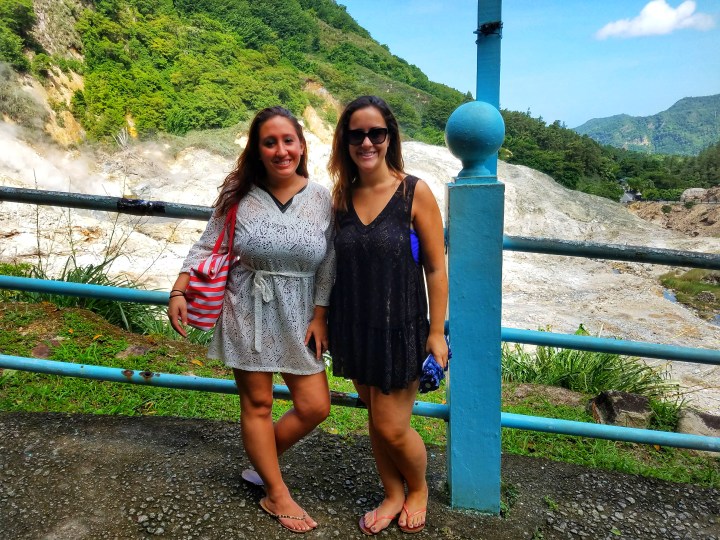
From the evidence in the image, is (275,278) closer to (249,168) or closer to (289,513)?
(249,168)

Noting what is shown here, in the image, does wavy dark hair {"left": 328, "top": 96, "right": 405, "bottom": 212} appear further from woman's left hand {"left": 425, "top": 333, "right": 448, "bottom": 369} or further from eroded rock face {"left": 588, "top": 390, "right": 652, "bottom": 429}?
eroded rock face {"left": 588, "top": 390, "right": 652, "bottom": 429}

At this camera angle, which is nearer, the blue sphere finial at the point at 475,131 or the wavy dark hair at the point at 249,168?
the blue sphere finial at the point at 475,131

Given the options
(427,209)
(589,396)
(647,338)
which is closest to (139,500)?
(427,209)

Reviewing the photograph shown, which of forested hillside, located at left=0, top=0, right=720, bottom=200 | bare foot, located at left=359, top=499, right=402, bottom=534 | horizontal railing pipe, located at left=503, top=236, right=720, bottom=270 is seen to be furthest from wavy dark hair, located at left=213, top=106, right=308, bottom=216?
forested hillside, located at left=0, top=0, right=720, bottom=200

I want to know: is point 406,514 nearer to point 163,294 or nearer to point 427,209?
point 427,209

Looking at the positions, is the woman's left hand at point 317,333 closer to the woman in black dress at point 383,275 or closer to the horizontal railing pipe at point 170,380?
the woman in black dress at point 383,275

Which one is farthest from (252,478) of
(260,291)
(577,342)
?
(577,342)

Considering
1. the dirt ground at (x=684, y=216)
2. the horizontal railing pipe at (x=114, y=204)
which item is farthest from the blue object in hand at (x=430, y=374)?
the dirt ground at (x=684, y=216)

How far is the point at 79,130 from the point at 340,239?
66.3ft

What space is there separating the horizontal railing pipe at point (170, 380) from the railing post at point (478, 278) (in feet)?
0.39

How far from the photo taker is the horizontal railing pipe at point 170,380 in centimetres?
178

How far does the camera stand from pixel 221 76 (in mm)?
24422

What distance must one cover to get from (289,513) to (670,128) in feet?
409

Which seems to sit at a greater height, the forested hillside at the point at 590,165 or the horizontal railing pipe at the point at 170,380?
the forested hillside at the point at 590,165
